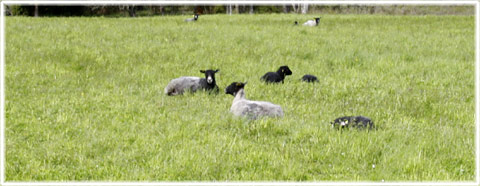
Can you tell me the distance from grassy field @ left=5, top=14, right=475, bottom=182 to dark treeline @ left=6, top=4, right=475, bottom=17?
40248 millimetres

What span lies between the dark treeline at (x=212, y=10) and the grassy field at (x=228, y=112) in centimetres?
4025

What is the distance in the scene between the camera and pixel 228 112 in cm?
880

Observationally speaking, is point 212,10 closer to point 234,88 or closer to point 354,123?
point 234,88

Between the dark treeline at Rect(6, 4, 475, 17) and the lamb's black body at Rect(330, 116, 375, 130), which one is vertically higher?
the dark treeline at Rect(6, 4, 475, 17)

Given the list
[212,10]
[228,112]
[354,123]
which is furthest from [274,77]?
[212,10]

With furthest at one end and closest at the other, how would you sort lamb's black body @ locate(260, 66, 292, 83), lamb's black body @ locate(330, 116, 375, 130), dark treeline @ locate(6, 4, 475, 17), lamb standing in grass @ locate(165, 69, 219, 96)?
dark treeline @ locate(6, 4, 475, 17), lamb's black body @ locate(260, 66, 292, 83), lamb standing in grass @ locate(165, 69, 219, 96), lamb's black body @ locate(330, 116, 375, 130)

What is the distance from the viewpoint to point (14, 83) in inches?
473

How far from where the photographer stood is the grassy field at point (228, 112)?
605 cm

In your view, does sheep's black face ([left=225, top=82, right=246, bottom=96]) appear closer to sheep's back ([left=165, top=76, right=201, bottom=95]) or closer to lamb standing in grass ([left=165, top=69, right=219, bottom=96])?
lamb standing in grass ([left=165, top=69, right=219, bottom=96])

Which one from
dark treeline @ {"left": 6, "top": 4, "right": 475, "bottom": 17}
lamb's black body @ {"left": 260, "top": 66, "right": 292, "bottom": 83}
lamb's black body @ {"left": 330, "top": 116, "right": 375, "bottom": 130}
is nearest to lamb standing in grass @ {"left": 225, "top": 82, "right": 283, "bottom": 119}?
lamb's black body @ {"left": 330, "top": 116, "right": 375, "bottom": 130}

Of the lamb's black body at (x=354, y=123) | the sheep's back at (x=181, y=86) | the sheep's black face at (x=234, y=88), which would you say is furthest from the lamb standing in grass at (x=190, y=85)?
the lamb's black body at (x=354, y=123)

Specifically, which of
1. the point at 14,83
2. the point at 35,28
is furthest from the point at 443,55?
the point at 35,28

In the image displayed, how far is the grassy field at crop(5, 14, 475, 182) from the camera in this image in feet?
19.9

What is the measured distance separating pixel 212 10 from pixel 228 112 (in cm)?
6284
